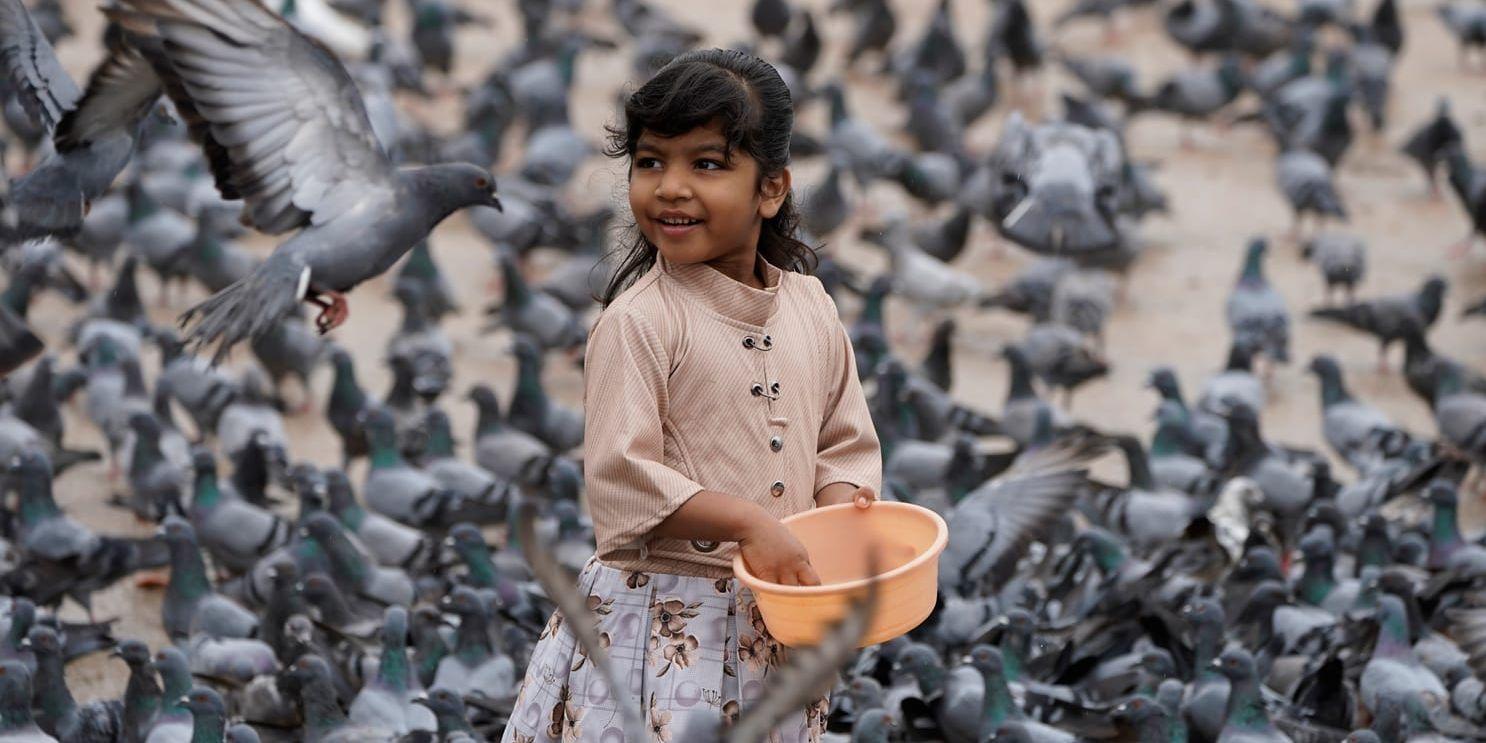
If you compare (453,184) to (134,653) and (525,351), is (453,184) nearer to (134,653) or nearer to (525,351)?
(134,653)

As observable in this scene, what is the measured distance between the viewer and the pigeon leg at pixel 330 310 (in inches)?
208

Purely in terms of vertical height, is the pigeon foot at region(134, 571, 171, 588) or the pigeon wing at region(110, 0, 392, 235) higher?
the pigeon wing at region(110, 0, 392, 235)

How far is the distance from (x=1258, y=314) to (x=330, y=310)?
7.70 meters

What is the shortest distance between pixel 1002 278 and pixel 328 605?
23.5 ft

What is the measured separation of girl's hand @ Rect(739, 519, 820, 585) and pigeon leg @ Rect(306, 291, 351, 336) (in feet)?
6.36

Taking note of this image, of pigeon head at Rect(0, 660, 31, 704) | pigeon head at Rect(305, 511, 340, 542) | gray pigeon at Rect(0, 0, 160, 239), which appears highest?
gray pigeon at Rect(0, 0, 160, 239)

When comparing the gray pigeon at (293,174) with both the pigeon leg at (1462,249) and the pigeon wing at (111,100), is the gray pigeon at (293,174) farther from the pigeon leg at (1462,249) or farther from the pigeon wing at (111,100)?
the pigeon leg at (1462,249)

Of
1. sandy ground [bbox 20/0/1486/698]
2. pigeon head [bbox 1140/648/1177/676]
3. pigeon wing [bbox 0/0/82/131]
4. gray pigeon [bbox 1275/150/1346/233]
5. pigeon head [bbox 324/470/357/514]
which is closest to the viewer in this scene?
pigeon wing [bbox 0/0/82/131]

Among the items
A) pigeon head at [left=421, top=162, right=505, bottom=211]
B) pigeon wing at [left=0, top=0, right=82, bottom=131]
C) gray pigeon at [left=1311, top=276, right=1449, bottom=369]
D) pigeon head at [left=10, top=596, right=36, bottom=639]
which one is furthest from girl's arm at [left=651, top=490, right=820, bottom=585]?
gray pigeon at [left=1311, top=276, right=1449, bottom=369]

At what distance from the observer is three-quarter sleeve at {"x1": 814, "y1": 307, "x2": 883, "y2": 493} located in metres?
4.02

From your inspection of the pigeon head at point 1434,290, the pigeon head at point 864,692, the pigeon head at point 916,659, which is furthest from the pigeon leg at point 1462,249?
the pigeon head at point 864,692

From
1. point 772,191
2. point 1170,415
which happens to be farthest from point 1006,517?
point 772,191

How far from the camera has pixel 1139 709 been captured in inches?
257

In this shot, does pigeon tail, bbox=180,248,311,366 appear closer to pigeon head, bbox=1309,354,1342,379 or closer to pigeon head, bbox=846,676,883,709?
pigeon head, bbox=846,676,883,709
